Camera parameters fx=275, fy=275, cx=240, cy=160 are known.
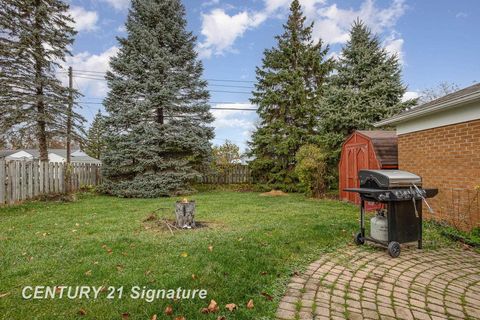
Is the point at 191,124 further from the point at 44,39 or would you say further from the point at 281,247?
the point at 281,247

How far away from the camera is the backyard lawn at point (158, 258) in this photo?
240 cm

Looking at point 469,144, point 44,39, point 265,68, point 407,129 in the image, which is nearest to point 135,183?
point 44,39

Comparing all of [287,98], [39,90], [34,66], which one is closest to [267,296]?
[287,98]

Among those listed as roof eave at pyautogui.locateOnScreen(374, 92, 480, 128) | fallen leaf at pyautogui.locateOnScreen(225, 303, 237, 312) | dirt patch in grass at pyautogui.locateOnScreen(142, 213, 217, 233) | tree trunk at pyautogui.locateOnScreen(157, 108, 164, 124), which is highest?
tree trunk at pyautogui.locateOnScreen(157, 108, 164, 124)

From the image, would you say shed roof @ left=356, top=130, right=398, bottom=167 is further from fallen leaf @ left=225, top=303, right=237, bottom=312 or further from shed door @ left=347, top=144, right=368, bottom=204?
fallen leaf @ left=225, top=303, right=237, bottom=312

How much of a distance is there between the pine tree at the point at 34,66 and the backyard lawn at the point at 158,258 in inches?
250

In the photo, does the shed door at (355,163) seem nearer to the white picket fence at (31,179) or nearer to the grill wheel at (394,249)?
the grill wheel at (394,249)

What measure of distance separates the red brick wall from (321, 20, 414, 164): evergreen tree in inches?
196

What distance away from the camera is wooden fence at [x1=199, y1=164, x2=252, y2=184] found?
53.8ft

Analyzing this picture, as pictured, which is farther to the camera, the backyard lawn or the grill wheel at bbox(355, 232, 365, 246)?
the grill wheel at bbox(355, 232, 365, 246)

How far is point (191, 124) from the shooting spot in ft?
41.3

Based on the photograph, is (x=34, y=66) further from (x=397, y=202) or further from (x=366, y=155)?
(x=397, y=202)

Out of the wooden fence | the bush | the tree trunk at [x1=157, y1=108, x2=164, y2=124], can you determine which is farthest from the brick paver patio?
Answer: the wooden fence

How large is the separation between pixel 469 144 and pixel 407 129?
1.82 meters
